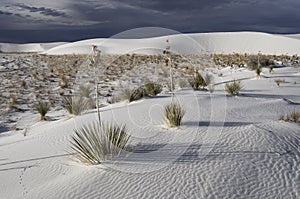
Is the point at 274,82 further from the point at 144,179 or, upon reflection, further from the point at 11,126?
the point at 144,179

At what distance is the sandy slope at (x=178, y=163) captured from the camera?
4.66 m

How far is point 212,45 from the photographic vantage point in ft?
262

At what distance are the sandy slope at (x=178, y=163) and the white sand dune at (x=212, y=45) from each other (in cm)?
5451

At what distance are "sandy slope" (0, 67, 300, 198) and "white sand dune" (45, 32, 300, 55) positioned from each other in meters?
54.5

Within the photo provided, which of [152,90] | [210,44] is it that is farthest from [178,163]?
[210,44]

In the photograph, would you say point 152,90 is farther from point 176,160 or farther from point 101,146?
point 176,160

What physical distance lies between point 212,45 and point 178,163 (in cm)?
7711

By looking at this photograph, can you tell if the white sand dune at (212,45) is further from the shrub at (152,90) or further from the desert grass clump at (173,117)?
the desert grass clump at (173,117)

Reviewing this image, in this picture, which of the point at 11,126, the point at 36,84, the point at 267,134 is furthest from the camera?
the point at 36,84

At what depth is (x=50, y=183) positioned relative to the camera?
17.7ft

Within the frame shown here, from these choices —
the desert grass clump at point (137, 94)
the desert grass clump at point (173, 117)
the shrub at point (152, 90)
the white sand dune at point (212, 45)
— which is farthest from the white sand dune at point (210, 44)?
the desert grass clump at point (173, 117)

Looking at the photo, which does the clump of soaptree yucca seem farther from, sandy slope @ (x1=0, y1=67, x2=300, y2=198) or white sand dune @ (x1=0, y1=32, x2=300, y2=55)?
white sand dune @ (x1=0, y1=32, x2=300, y2=55)

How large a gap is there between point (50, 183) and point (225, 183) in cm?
269

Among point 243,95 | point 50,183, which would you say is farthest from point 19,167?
point 243,95
